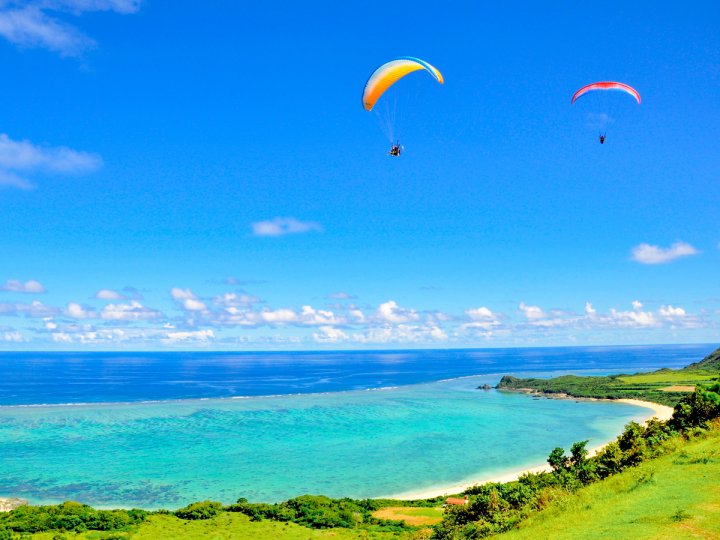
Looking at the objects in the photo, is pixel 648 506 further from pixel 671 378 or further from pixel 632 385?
pixel 671 378

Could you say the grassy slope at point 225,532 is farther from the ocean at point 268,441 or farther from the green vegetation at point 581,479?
the ocean at point 268,441

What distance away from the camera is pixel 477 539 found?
61.8 ft

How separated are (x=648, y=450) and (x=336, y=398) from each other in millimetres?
95996

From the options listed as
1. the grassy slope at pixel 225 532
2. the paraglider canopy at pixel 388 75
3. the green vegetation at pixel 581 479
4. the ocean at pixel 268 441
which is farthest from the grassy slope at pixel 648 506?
the ocean at pixel 268 441

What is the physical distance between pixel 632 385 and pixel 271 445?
312ft

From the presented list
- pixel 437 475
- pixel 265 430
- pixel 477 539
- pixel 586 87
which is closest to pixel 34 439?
pixel 265 430

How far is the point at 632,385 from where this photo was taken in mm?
116500

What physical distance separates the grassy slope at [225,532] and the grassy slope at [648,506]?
12544 mm

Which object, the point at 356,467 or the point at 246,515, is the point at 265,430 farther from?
the point at 246,515

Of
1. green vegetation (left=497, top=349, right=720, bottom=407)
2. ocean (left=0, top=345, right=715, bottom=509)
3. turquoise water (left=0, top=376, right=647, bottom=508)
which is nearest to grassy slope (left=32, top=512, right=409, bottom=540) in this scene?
ocean (left=0, top=345, right=715, bottom=509)

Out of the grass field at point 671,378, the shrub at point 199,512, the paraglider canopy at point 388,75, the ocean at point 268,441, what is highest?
the paraglider canopy at point 388,75

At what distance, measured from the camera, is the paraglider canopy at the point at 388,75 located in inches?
1152

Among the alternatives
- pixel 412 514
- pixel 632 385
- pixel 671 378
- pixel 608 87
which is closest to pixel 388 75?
pixel 608 87

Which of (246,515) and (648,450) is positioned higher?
(648,450)
